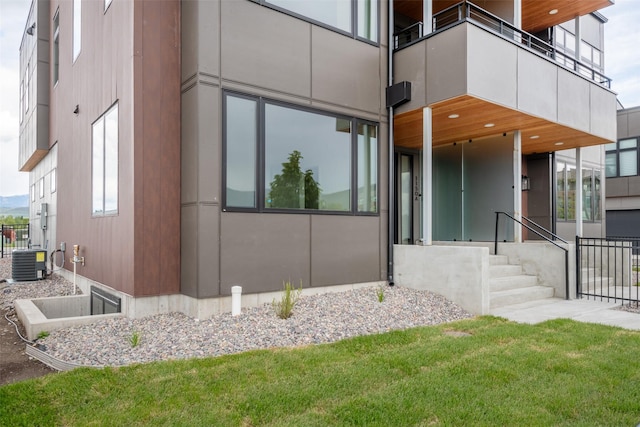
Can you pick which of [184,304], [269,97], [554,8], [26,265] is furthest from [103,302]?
[554,8]

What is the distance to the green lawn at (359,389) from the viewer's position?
9.73 feet

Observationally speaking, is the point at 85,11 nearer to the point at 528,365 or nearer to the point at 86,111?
the point at 86,111

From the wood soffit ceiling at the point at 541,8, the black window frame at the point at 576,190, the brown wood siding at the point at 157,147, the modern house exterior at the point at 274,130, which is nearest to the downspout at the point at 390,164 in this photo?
the modern house exterior at the point at 274,130

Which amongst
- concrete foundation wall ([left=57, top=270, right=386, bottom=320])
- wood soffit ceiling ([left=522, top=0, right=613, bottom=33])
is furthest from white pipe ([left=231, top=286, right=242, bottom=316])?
wood soffit ceiling ([left=522, top=0, right=613, bottom=33])

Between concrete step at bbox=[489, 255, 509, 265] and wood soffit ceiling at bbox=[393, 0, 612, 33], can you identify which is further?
wood soffit ceiling at bbox=[393, 0, 612, 33]

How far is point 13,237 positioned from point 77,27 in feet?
41.6

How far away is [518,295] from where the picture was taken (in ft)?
24.7

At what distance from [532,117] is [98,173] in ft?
26.0

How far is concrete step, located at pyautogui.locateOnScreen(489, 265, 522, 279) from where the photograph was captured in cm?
823

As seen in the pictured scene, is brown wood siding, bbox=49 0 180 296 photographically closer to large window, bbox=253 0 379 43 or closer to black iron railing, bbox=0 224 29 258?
large window, bbox=253 0 379 43

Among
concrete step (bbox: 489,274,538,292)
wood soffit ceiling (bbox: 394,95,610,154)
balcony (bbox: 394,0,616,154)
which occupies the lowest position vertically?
concrete step (bbox: 489,274,538,292)

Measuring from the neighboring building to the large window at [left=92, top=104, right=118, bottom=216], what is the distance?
23086 millimetres

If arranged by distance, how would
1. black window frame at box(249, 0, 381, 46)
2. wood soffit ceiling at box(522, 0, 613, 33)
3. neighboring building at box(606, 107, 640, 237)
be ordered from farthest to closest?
neighboring building at box(606, 107, 640, 237), wood soffit ceiling at box(522, 0, 613, 33), black window frame at box(249, 0, 381, 46)

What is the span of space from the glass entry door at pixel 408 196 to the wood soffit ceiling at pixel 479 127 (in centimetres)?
40
